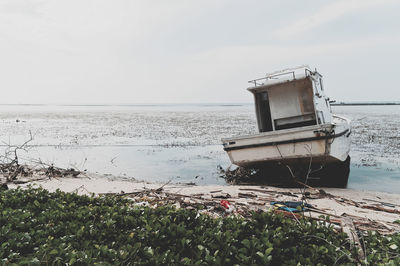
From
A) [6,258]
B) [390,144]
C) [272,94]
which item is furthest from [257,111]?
[390,144]

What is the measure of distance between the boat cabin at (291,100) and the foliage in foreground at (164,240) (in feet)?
24.9

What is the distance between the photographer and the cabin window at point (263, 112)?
38.3ft

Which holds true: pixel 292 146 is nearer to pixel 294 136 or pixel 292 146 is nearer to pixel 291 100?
pixel 294 136

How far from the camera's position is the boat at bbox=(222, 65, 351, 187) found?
29.3 ft

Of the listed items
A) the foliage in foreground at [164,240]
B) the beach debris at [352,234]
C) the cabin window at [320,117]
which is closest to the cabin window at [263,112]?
the cabin window at [320,117]

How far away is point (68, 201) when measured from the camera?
17.8 ft

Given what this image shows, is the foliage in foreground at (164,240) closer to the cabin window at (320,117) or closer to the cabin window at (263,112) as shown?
the cabin window at (320,117)

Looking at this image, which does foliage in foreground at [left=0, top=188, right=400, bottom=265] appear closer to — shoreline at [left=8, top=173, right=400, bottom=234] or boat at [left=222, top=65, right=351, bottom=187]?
shoreline at [left=8, top=173, right=400, bottom=234]

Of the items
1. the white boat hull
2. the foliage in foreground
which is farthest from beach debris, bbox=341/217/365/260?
the white boat hull

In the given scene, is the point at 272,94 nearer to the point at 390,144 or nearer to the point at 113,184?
the point at 113,184

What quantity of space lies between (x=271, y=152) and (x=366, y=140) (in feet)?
47.2

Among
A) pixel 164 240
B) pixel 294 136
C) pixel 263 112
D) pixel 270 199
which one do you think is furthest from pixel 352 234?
pixel 263 112

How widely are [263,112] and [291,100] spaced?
128 cm

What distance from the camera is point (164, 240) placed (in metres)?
3.64
